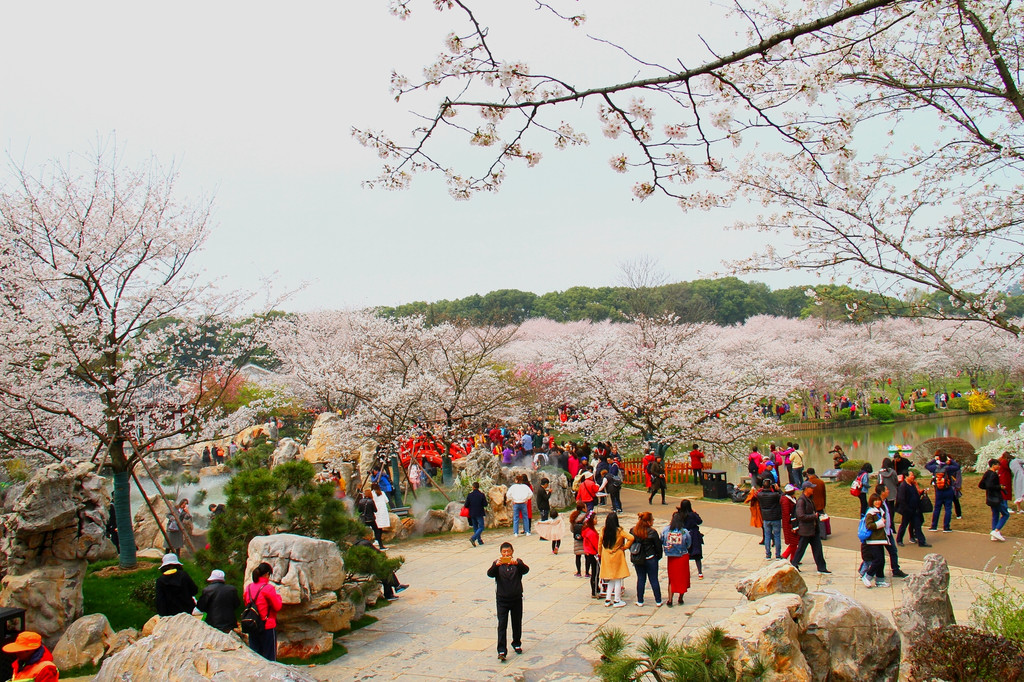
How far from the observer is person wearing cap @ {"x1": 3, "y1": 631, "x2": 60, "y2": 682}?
4875 mm

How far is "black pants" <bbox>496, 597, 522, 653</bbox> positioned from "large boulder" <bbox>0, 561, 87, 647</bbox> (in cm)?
515

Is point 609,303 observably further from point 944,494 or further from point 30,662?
point 30,662

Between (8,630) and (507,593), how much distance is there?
5069mm

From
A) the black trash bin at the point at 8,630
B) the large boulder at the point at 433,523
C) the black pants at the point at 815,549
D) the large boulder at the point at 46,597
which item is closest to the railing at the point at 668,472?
the large boulder at the point at 433,523

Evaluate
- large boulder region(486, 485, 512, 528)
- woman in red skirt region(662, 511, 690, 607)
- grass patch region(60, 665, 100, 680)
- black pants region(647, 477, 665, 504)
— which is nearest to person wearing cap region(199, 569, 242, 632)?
grass patch region(60, 665, 100, 680)

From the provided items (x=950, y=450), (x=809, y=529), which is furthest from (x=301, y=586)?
(x=950, y=450)

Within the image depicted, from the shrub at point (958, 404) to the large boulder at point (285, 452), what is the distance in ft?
118

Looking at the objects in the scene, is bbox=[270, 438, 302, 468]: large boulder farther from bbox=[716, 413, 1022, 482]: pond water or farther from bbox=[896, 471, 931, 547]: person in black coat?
bbox=[896, 471, 931, 547]: person in black coat

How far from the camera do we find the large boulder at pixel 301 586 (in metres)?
7.33

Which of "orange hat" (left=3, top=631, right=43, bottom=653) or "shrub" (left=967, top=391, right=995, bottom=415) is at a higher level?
"orange hat" (left=3, top=631, right=43, bottom=653)

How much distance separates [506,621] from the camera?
705 cm

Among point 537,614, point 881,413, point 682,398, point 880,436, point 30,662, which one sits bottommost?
point 880,436

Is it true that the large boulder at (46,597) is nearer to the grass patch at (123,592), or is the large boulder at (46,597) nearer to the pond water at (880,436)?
the grass patch at (123,592)

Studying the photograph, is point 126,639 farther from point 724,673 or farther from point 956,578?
point 956,578
